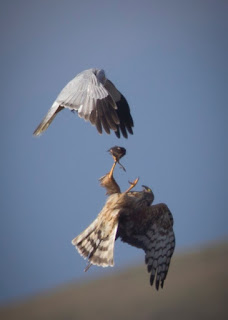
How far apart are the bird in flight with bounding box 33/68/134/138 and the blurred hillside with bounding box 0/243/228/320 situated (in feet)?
44.6

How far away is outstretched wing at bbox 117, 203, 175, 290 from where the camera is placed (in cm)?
1123

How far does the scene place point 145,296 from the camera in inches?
1134

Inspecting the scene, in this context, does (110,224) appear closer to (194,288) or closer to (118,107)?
(118,107)

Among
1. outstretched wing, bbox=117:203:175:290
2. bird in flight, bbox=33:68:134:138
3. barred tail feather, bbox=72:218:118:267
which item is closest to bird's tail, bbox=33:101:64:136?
bird in flight, bbox=33:68:134:138

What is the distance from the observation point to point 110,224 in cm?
1107

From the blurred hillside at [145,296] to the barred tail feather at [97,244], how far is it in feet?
49.4

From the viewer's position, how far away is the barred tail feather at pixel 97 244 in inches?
432

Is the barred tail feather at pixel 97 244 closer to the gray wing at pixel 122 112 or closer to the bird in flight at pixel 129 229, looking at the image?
the bird in flight at pixel 129 229

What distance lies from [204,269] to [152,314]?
3027 millimetres

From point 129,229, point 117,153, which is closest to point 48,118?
point 117,153

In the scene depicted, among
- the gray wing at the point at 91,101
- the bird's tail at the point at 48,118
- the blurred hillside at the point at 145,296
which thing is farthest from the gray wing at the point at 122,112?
the blurred hillside at the point at 145,296

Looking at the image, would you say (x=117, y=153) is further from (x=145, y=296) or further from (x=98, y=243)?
(x=145, y=296)

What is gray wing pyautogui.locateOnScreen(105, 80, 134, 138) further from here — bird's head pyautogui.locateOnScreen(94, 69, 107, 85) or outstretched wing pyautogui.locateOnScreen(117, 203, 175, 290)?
outstretched wing pyautogui.locateOnScreen(117, 203, 175, 290)

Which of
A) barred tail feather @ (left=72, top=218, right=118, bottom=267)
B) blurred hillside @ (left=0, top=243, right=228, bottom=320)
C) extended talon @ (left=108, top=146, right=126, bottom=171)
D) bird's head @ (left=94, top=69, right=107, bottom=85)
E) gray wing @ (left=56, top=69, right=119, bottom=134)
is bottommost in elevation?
barred tail feather @ (left=72, top=218, right=118, bottom=267)
